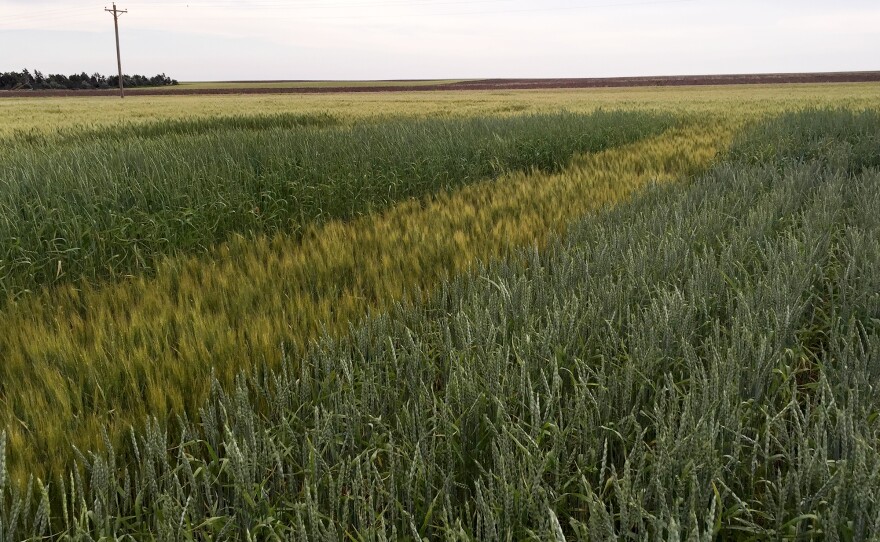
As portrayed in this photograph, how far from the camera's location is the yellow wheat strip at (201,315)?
154 centimetres

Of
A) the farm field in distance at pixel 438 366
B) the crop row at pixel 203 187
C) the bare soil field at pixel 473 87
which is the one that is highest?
the bare soil field at pixel 473 87

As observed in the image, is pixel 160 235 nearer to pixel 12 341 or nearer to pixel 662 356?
pixel 12 341

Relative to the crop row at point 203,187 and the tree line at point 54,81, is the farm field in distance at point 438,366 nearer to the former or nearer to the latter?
the crop row at point 203,187

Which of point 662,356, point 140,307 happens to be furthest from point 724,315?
point 140,307

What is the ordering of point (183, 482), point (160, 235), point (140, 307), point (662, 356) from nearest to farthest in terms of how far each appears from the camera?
point (183, 482) → point (662, 356) → point (140, 307) → point (160, 235)

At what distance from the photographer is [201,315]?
223 cm

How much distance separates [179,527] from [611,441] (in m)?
1.00

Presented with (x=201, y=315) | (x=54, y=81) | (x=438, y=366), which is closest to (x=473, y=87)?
(x=54, y=81)

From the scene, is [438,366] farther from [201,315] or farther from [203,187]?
[203,187]

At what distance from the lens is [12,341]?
2250 millimetres

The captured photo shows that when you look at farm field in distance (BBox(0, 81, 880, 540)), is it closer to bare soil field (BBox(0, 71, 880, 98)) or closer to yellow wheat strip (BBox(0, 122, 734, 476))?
yellow wheat strip (BBox(0, 122, 734, 476))

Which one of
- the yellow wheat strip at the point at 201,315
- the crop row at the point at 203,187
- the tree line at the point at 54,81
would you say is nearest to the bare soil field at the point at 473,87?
the tree line at the point at 54,81

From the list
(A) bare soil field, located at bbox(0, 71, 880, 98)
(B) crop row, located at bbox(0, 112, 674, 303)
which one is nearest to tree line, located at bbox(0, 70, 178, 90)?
(A) bare soil field, located at bbox(0, 71, 880, 98)

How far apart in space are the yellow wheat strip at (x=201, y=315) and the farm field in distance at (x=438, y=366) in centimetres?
2
